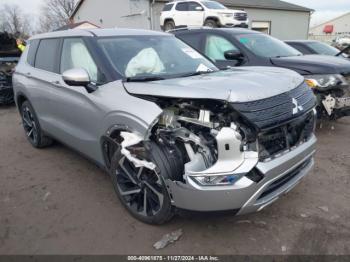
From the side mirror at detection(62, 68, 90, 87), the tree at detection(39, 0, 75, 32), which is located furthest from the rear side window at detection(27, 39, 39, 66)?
the tree at detection(39, 0, 75, 32)

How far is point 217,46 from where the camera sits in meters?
5.88

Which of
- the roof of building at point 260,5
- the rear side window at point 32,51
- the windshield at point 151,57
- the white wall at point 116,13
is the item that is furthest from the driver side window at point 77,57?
the roof of building at point 260,5

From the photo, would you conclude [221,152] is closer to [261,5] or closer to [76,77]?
[76,77]

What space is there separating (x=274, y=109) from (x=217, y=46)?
3.74 metres

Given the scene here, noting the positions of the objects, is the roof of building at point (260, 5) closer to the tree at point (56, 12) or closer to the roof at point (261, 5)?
the roof at point (261, 5)

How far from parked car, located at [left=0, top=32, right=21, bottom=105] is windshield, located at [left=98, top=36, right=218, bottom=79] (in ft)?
20.8

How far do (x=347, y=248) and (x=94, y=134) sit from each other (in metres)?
2.54

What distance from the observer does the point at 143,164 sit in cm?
258

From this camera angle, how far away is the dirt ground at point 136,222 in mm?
2611

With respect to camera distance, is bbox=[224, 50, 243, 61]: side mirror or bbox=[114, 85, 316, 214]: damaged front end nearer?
bbox=[114, 85, 316, 214]: damaged front end

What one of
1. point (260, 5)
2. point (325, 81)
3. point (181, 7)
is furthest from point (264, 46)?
point (260, 5)

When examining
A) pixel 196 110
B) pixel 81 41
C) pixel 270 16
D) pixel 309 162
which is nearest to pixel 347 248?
pixel 309 162

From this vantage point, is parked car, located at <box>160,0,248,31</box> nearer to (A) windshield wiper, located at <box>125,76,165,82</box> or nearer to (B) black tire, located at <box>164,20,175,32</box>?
(B) black tire, located at <box>164,20,175,32</box>

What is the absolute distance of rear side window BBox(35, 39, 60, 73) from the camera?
4.00 m
